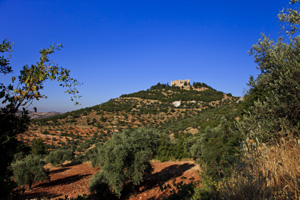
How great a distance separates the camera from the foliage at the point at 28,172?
1339 cm

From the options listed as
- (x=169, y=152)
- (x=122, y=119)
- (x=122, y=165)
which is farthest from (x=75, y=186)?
(x=122, y=119)

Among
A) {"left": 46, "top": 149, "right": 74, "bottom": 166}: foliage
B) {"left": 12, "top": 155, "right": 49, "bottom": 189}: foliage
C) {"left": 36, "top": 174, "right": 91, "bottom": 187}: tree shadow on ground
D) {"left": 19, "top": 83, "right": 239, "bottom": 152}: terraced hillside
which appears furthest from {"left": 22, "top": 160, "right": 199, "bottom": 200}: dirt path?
{"left": 19, "top": 83, "right": 239, "bottom": 152}: terraced hillside

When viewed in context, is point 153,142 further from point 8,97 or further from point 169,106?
point 169,106

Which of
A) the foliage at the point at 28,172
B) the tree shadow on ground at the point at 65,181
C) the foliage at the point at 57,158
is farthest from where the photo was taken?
the foliage at the point at 57,158

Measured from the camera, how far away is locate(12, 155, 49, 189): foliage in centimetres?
1339

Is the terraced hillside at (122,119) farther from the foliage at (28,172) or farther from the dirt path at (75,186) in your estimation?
the foliage at (28,172)

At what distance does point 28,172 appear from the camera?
13.8 metres

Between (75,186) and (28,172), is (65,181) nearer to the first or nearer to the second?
(75,186)

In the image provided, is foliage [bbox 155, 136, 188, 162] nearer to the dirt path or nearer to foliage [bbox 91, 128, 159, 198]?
the dirt path

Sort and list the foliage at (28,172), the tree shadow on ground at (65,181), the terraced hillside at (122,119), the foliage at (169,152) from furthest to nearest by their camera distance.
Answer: the terraced hillside at (122,119)
the foliage at (169,152)
the tree shadow on ground at (65,181)
the foliage at (28,172)

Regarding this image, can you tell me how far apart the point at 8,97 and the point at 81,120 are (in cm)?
5271

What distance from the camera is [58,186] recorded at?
45.9ft

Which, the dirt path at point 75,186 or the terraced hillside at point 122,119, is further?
the terraced hillside at point 122,119

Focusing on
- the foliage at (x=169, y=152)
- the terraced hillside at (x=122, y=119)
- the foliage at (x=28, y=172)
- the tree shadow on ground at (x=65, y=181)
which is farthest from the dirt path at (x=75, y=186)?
the terraced hillside at (x=122, y=119)
